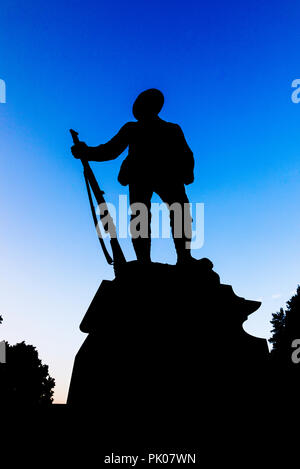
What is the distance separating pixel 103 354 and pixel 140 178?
2109 mm

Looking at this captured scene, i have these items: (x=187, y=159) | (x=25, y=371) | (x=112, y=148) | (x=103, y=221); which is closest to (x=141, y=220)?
(x=103, y=221)

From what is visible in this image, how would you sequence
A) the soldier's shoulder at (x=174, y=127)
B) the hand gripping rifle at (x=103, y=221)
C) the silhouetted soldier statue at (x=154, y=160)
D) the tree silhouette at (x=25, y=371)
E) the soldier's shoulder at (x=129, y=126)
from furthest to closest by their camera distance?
the tree silhouette at (x=25, y=371) < the soldier's shoulder at (x=129, y=126) < the soldier's shoulder at (x=174, y=127) < the silhouetted soldier statue at (x=154, y=160) < the hand gripping rifle at (x=103, y=221)

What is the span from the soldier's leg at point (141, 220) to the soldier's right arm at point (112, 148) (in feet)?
1.83

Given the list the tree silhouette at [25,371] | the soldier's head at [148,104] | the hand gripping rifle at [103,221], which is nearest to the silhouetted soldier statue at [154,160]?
the soldier's head at [148,104]

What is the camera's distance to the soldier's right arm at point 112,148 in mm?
4324

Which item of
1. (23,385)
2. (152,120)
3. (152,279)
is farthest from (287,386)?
(23,385)

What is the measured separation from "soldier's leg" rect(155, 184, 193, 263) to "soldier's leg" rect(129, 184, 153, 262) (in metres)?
0.22

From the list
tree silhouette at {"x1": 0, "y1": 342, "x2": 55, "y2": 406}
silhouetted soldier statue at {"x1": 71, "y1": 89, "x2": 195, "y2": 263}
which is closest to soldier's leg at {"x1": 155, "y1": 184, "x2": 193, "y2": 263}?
silhouetted soldier statue at {"x1": 71, "y1": 89, "x2": 195, "y2": 263}

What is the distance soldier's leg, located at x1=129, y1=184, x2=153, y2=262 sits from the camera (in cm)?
392

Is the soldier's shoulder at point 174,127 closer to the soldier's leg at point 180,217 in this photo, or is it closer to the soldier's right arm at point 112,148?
the soldier's right arm at point 112,148

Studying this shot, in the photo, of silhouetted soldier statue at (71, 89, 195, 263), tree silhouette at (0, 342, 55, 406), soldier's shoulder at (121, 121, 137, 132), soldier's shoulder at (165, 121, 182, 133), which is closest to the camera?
silhouetted soldier statue at (71, 89, 195, 263)

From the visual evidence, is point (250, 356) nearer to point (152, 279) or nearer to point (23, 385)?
point (152, 279)

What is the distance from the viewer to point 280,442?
9.07 ft

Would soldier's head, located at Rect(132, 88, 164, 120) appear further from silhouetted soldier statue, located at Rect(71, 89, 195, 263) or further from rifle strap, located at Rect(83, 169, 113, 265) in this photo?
rifle strap, located at Rect(83, 169, 113, 265)
